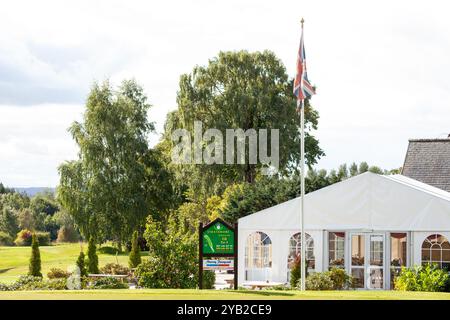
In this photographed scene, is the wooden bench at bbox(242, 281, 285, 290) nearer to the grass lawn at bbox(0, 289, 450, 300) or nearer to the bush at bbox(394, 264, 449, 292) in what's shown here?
the bush at bbox(394, 264, 449, 292)

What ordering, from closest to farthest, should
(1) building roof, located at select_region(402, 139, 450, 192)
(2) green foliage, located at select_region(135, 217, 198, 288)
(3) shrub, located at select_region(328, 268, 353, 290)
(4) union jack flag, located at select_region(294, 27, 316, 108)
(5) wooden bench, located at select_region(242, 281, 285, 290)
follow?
(4) union jack flag, located at select_region(294, 27, 316, 108) < (2) green foliage, located at select_region(135, 217, 198, 288) < (3) shrub, located at select_region(328, 268, 353, 290) < (5) wooden bench, located at select_region(242, 281, 285, 290) < (1) building roof, located at select_region(402, 139, 450, 192)

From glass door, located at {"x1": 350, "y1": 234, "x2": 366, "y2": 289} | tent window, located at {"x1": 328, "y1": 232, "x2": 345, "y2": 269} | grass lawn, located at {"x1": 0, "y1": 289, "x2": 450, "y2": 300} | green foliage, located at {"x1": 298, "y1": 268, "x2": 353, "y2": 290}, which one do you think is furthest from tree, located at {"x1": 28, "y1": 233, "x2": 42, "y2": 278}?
grass lawn, located at {"x1": 0, "y1": 289, "x2": 450, "y2": 300}

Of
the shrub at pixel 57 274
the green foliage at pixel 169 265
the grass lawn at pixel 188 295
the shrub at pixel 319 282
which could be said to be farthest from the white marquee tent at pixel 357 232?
the shrub at pixel 57 274

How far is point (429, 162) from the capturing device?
43344 millimetres

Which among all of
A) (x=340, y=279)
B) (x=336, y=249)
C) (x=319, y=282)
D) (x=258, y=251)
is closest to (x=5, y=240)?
(x=258, y=251)

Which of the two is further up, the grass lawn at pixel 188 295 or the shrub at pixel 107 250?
the shrub at pixel 107 250

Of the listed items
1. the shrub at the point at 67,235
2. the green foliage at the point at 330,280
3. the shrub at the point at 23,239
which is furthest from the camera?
the shrub at the point at 67,235

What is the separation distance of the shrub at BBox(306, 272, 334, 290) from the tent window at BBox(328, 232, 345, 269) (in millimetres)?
2237

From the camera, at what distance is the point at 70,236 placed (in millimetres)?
88875

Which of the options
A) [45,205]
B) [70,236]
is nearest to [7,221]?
[70,236]

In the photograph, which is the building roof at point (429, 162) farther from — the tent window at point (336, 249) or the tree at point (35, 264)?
the tree at point (35, 264)

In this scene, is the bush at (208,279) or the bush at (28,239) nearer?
the bush at (208,279)

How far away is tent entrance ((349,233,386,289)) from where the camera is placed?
31.0 meters

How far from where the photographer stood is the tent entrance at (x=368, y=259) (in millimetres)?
31047
